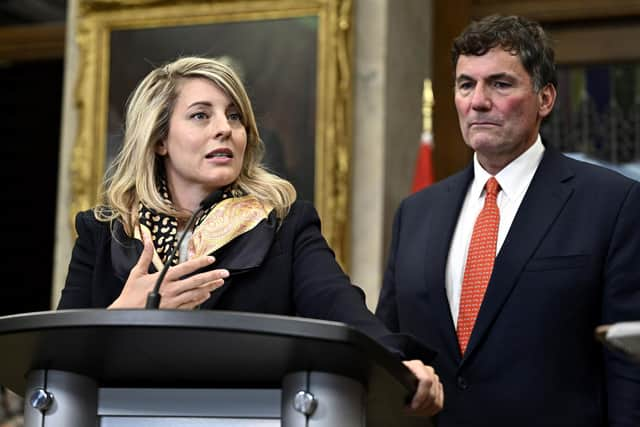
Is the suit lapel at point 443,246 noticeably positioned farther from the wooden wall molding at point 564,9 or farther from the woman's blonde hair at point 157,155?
the wooden wall molding at point 564,9

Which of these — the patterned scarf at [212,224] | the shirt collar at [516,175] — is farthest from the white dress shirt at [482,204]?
the patterned scarf at [212,224]

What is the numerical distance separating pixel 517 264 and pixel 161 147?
40.9 inches

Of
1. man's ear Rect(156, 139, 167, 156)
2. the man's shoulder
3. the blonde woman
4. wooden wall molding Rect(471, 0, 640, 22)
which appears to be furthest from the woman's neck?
wooden wall molding Rect(471, 0, 640, 22)

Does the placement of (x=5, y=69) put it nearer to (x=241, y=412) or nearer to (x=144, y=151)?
(x=144, y=151)

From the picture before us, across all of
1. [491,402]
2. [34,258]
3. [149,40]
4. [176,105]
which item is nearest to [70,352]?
[176,105]

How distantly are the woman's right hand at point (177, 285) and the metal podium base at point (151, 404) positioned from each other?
0.17 metres

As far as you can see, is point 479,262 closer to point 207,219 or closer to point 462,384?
point 462,384

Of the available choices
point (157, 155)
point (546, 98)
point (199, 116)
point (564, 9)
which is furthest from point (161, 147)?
point (564, 9)

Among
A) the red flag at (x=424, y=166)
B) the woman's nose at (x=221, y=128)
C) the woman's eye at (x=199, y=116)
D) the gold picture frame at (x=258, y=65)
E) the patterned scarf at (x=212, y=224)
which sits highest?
the gold picture frame at (x=258, y=65)

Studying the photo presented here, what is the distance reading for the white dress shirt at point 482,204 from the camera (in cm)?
337

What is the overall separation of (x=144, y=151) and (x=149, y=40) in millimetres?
3449

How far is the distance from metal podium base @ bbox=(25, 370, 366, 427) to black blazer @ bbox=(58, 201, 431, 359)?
0.42 metres

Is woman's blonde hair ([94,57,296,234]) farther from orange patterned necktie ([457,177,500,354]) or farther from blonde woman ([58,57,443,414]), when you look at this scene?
orange patterned necktie ([457,177,500,354])

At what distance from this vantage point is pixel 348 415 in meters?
1.99
